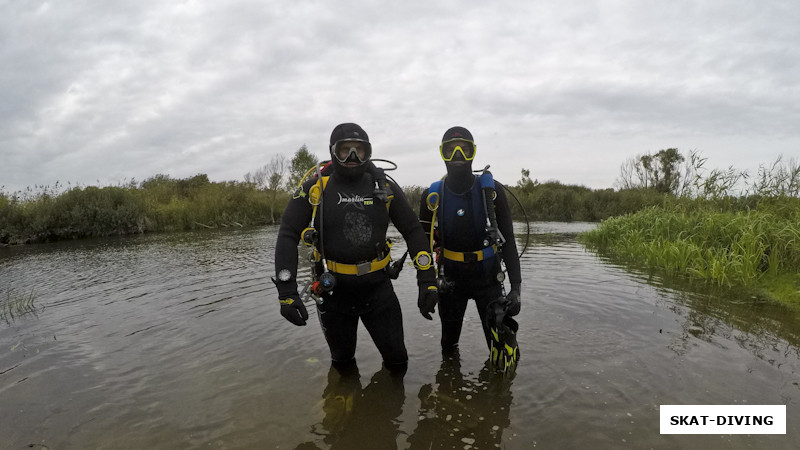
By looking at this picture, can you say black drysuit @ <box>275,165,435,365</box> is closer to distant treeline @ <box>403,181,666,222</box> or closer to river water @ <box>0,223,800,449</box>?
river water @ <box>0,223,800,449</box>

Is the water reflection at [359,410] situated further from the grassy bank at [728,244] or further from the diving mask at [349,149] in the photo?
the grassy bank at [728,244]

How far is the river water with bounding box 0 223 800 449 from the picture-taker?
3.21 m

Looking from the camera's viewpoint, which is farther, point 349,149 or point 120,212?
point 120,212

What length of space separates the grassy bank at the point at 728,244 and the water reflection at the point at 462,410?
543 centimetres

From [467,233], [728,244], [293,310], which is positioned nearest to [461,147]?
[467,233]

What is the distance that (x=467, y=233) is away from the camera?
3.85 m

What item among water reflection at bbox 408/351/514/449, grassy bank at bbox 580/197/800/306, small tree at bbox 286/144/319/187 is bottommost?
water reflection at bbox 408/351/514/449

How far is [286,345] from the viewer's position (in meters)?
5.13

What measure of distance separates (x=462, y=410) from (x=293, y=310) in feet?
5.51

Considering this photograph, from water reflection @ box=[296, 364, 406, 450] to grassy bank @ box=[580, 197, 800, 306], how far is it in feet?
20.8

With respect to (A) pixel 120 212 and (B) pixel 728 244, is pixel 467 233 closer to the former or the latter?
(B) pixel 728 244

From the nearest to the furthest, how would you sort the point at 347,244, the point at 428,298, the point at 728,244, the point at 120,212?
1. the point at 347,244
2. the point at 428,298
3. the point at 728,244
4. the point at 120,212

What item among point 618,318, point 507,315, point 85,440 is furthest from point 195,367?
point 618,318

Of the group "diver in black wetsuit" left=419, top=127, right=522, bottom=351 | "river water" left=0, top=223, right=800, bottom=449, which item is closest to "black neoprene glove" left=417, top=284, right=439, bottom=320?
"diver in black wetsuit" left=419, top=127, right=522, bottom=351
